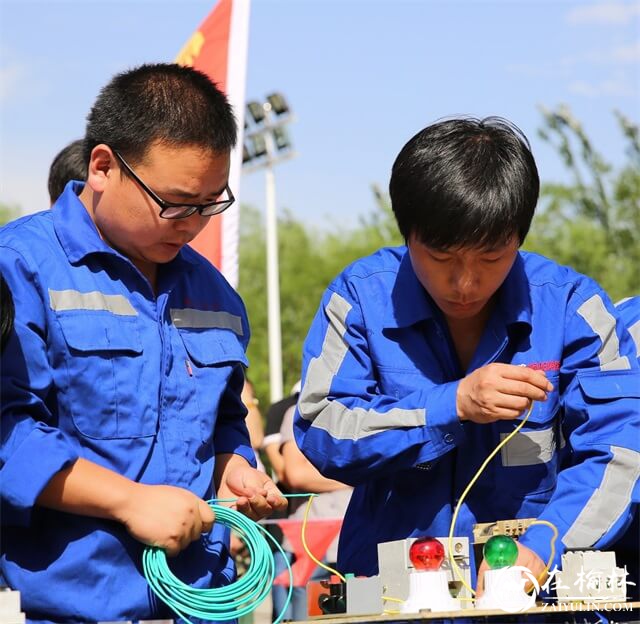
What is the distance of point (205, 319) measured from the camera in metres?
3.42

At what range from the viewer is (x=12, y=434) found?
277 centimetres

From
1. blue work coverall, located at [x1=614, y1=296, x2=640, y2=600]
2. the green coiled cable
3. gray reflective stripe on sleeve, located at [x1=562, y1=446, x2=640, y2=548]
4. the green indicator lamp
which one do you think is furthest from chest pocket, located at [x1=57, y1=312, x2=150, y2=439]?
blue work coverall, located at [x1=614, y1=296, x2=640, y2=600]

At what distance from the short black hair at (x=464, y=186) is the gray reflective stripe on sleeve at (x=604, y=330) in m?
0.33

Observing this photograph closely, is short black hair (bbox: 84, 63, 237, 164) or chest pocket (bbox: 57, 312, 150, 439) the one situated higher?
short black hair (bbox: 84, 63, 237, 164)

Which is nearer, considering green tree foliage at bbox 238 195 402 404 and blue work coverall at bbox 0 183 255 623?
blue work coverall at bbox 0 183 255 623

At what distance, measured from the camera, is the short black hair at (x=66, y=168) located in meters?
4.69

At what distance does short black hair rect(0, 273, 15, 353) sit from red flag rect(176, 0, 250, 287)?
5.00 metres

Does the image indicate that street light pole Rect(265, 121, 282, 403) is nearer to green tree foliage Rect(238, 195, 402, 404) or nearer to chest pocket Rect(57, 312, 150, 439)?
green tree foliage Rect(238, 195, 402, 404)

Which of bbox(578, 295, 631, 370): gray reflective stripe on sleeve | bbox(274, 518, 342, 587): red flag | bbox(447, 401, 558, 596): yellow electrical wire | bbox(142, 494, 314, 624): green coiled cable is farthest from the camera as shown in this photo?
bbox(274, 518, 342, 587): red flag

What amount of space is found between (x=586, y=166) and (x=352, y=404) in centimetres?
2285

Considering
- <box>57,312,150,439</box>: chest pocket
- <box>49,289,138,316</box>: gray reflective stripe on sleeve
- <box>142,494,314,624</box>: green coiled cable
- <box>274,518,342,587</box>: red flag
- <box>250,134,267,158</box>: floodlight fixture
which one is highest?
<box>49,289,138,316</box>: gray reflective stripe on sleeve

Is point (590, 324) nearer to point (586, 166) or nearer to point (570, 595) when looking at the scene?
point (570, 595)

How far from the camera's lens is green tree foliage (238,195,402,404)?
29.0 meters

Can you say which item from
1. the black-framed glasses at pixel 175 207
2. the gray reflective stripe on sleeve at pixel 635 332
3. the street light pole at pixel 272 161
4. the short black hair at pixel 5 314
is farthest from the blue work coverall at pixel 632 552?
the street light pole at pixel 272 161
